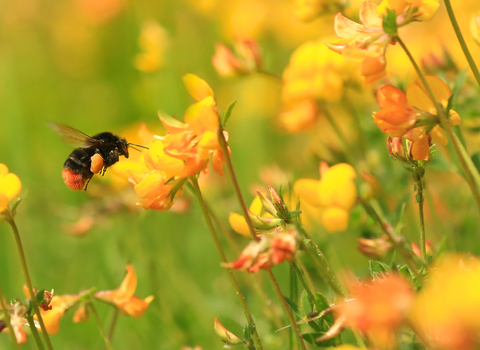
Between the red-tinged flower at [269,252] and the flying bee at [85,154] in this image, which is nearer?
the red-tinged flower at [269,252]

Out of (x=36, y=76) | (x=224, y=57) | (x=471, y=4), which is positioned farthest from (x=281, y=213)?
(x=36, y=76)

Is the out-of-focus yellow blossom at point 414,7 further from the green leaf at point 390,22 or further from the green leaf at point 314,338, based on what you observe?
the green leaf at point 314,338

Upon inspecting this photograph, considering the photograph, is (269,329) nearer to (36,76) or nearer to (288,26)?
(288,26)

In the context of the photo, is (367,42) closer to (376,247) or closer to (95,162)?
(376,247)

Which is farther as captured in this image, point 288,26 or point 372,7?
point 288,26

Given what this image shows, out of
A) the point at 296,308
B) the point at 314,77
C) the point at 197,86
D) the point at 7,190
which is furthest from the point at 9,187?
the point at 314,77

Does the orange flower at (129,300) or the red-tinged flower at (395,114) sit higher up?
the red-tinged flower at (395,114)

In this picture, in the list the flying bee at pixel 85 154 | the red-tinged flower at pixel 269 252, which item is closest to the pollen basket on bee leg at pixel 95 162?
the flying bee at pixel 85 154
